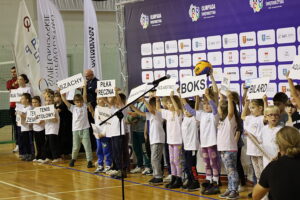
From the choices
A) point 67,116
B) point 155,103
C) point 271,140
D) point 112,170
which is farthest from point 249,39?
point 67,116

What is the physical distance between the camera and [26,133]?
15195mm

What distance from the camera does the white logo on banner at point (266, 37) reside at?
10.6 m

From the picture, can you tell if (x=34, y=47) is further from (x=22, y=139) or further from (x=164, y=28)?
(x=164, y=28)

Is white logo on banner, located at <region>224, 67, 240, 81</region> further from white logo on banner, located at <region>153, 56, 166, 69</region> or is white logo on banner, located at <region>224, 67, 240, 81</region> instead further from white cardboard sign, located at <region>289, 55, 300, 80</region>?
white cardboard sign, located at <region>289, 55, 300, 80</region>

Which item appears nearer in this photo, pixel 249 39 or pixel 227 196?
pixel 227 196

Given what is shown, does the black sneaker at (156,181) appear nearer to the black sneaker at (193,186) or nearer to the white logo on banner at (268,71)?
the black sneaker at (193,186)

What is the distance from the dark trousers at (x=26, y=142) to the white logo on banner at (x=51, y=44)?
1342 mm

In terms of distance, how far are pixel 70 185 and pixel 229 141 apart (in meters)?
3.42

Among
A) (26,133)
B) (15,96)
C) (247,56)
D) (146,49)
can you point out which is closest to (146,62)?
(146,49)

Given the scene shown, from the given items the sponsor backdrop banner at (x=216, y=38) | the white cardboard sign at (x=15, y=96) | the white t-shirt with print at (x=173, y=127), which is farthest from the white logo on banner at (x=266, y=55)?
the white cardboard sign at (x=15, y=96)

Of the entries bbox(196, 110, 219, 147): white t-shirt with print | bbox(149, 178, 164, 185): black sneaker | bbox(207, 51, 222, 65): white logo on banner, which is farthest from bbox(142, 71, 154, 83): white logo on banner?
bbox(196, 110, 219, 147): white t-shirt with print

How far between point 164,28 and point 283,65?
3.32m

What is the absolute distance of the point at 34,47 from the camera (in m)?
16.1

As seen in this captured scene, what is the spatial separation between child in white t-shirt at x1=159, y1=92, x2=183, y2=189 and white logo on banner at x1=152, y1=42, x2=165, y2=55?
2.45 m
